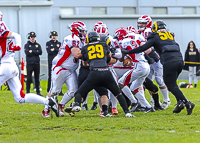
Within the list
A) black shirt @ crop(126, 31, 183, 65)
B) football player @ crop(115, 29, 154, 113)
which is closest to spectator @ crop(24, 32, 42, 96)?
football player @ crop(115, 29, 154, 113)

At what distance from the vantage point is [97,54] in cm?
881

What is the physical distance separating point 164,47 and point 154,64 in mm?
2456

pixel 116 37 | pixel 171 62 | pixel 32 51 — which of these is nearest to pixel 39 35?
pixel 32 51

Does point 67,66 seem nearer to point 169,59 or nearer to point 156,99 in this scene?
point 169,59

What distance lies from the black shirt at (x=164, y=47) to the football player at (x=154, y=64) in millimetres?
1316

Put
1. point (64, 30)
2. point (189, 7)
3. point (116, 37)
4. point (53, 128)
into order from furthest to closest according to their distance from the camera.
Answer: point (189, 7), point (64, 30), point (116, 37), point (53, 128)

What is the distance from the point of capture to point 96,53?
882 centimetres

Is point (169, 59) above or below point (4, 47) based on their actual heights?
below

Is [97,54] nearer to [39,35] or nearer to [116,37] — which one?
[116,37]

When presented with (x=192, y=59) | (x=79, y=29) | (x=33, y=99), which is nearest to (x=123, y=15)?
(x=192, y=59)

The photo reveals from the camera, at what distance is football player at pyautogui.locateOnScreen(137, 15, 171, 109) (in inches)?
445

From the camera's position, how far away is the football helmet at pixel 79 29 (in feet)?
30.8

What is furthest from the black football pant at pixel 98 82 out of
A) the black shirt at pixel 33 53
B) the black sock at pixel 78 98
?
the black shirt at pixel 33 53

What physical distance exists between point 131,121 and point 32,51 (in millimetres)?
8915
